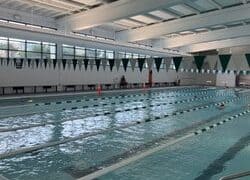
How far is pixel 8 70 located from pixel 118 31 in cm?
659

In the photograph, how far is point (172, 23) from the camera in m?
15.6

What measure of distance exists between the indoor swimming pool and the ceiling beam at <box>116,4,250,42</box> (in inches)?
219

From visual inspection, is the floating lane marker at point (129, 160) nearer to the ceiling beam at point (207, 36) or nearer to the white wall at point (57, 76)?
the white wall at point (57, 76)

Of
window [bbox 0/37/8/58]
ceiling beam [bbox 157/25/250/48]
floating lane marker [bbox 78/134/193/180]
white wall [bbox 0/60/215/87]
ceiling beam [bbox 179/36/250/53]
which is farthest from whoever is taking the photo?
ceiling beam [bbox 179/36/250/53]

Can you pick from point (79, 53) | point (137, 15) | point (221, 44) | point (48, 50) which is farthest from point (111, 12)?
point (221, 44)

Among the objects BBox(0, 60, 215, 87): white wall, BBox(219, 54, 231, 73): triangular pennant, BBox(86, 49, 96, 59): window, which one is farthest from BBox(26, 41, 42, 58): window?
BBox(219, 54, 231, 73): triangular pennant

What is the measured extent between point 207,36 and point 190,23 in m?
4.78

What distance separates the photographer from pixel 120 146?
18.6ft

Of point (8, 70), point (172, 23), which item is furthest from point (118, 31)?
point (8, 70)

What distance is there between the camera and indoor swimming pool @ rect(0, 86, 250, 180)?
4238 millimetres

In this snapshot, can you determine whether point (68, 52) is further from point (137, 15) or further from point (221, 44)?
point (221, 44)

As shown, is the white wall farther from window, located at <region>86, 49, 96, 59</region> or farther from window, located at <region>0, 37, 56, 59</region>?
window, located at <region>86, 49, 96, 59</region>

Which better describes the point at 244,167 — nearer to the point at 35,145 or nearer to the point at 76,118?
the point at 35,145

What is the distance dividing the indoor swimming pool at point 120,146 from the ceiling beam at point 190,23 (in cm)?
555
